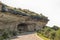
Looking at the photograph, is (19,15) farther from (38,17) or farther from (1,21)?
(38,17)

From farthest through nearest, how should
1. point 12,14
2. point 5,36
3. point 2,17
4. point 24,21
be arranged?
point 24,21, point 12,14, point 2,17, point 5,36

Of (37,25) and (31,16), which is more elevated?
(31,16)

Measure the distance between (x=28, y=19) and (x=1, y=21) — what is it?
8.05 metres

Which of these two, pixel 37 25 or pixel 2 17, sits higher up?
pixel 2 17

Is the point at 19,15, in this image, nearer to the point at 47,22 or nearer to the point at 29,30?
the point at 29,30

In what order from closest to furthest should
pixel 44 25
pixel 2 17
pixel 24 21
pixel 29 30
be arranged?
pixel 2 17 → pixel 24 21 → pixel 29 30 → pixel 44 25

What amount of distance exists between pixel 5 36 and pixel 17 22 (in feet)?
28.6

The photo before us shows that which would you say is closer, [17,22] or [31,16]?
[17,22]

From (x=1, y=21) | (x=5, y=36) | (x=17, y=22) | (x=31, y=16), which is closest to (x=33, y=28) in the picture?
(x=31, y=16)

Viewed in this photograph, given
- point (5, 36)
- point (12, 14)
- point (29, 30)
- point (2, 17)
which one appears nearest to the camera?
point (5, 36)

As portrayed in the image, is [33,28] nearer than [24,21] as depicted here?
No

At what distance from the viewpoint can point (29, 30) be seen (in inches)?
1545

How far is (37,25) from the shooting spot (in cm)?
4112

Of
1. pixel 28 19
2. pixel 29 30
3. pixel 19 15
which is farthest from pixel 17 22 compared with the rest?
pixel 29 30
